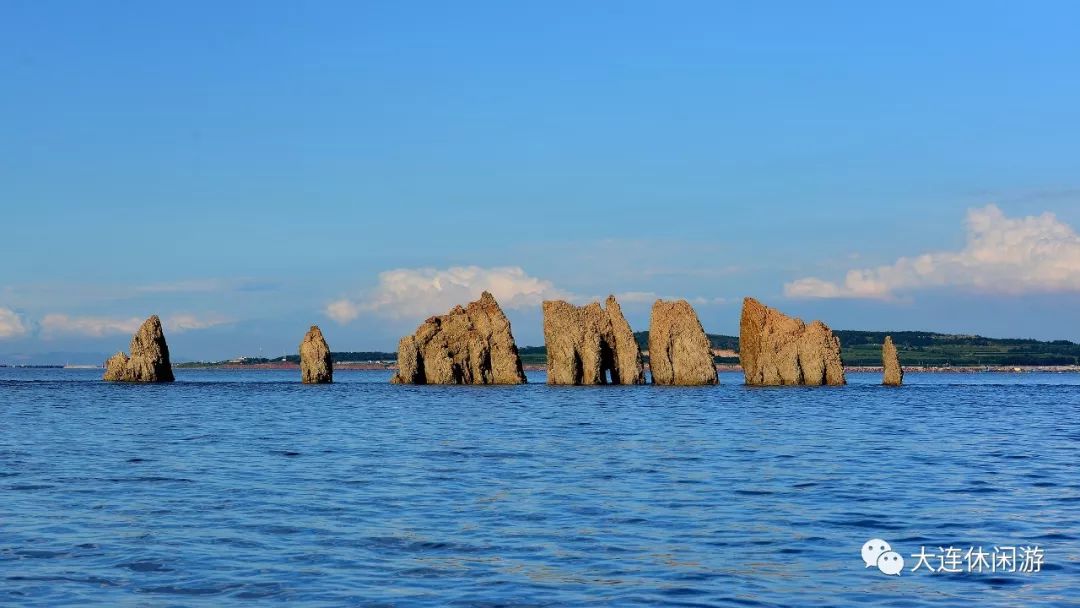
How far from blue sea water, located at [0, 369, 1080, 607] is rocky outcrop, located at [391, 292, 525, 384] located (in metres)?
82.3

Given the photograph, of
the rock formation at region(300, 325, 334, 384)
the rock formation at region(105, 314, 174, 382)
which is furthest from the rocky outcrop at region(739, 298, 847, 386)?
the rock formation at region(105, 314, 174, 382)

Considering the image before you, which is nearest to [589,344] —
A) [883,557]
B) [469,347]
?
[469,347]

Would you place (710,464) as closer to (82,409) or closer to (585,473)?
(585,473)

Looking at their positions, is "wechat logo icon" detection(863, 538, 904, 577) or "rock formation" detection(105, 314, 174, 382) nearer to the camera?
"wechat logo icon" detection(863, 538, 904, 577)

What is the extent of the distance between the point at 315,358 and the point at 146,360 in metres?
20.1

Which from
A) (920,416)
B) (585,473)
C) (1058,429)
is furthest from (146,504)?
(920,416)

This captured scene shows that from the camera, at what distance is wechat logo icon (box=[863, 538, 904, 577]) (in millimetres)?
18516

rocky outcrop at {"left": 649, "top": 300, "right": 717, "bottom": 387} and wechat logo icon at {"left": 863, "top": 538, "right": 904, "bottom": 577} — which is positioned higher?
rocky outcrop at {"left": 649, "top": 300, "right": 717, "bottom": 387}

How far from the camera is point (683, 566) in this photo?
18766 mm

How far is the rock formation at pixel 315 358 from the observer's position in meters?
142

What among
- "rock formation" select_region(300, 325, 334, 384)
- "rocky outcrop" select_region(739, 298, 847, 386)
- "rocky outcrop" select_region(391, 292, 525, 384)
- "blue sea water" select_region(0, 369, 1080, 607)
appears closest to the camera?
"blue sea water" select_region(0, 369, 1080, 607)

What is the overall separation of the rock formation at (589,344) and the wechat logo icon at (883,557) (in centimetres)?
10462

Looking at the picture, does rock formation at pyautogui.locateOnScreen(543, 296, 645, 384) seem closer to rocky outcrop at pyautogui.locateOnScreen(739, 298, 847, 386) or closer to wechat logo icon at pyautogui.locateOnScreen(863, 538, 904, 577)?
rocky outcrop at pyautogui.locateOnScreen(739, 298, 847, 386)

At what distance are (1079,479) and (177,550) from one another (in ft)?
76.5
